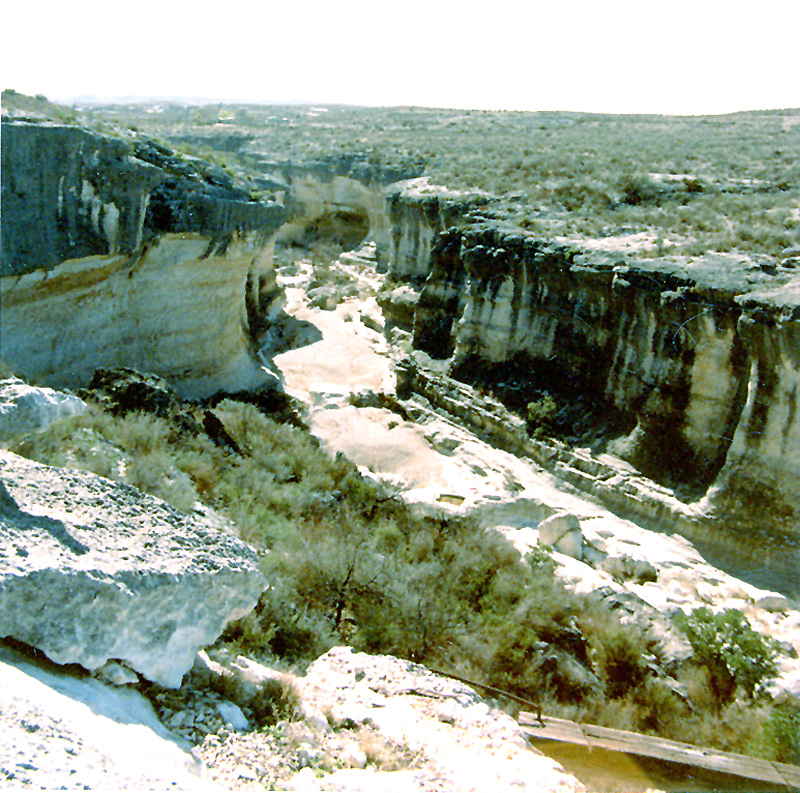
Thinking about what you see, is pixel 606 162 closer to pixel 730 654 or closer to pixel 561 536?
pixel 561 536

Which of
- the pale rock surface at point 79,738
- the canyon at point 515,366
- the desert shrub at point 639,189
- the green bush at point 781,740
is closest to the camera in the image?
the pale rock surface at point 79,738

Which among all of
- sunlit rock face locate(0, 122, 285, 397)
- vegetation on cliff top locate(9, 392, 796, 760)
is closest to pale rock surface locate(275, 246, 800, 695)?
vegetation on cliff top locate(9, 392, 796, 760)

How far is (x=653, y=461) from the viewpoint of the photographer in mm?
11031

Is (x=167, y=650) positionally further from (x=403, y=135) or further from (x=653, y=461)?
(x=403, y=135)

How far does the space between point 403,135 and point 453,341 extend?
19.6 m

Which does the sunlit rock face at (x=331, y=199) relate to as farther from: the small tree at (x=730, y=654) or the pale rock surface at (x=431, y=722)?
the pale rock surface at (x=431, y=722)

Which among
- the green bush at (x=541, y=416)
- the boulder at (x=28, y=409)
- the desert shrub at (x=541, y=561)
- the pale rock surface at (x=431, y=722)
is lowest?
the desert shrub at (x=541, y=561)

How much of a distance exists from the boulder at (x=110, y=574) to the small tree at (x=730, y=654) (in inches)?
201

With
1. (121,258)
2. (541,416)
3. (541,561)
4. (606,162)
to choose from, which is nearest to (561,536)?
(541,561)

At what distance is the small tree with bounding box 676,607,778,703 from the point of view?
6580 millimetres

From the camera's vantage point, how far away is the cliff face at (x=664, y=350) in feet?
30.9

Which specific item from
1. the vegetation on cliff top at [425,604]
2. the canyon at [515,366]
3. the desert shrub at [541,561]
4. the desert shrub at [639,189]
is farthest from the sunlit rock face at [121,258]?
the desert shrub at [639,189]

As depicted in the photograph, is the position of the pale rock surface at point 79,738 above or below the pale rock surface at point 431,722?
above

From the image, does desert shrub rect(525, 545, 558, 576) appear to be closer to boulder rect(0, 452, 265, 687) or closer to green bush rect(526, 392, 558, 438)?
green bush rect(526, 392, 558, 438)
